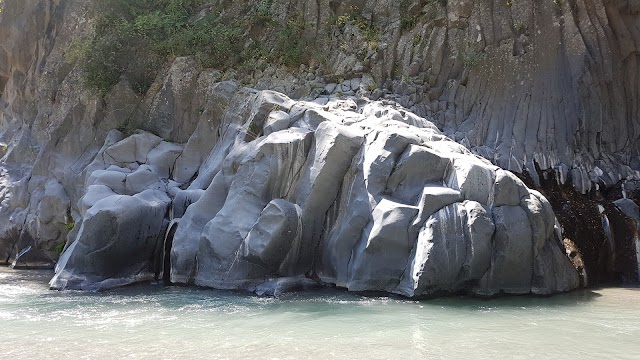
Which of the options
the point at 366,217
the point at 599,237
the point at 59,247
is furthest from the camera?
the point at 59,247

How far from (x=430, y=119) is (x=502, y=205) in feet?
18.6

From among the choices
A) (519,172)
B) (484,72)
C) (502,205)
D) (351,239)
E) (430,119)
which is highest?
(484,72)

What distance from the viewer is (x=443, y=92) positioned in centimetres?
1580

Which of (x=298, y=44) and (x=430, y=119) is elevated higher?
(x=298, y=44)

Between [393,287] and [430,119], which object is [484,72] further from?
[393,287]

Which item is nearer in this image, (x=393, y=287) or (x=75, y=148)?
(x=393, y=287)

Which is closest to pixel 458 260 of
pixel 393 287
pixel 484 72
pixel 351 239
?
pixel 393 287

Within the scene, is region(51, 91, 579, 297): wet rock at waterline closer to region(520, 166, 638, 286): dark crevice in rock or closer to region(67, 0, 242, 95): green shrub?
region(520, 166, 638, 286): dark crevice in rock

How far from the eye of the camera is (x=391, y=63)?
16062 mm

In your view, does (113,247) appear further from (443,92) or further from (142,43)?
(443,92)

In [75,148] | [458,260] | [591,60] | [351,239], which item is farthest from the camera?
[75,148]

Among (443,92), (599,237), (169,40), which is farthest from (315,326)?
(169,40)

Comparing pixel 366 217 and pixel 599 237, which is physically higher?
pixel 599 237

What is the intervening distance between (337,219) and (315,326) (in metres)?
3.66
